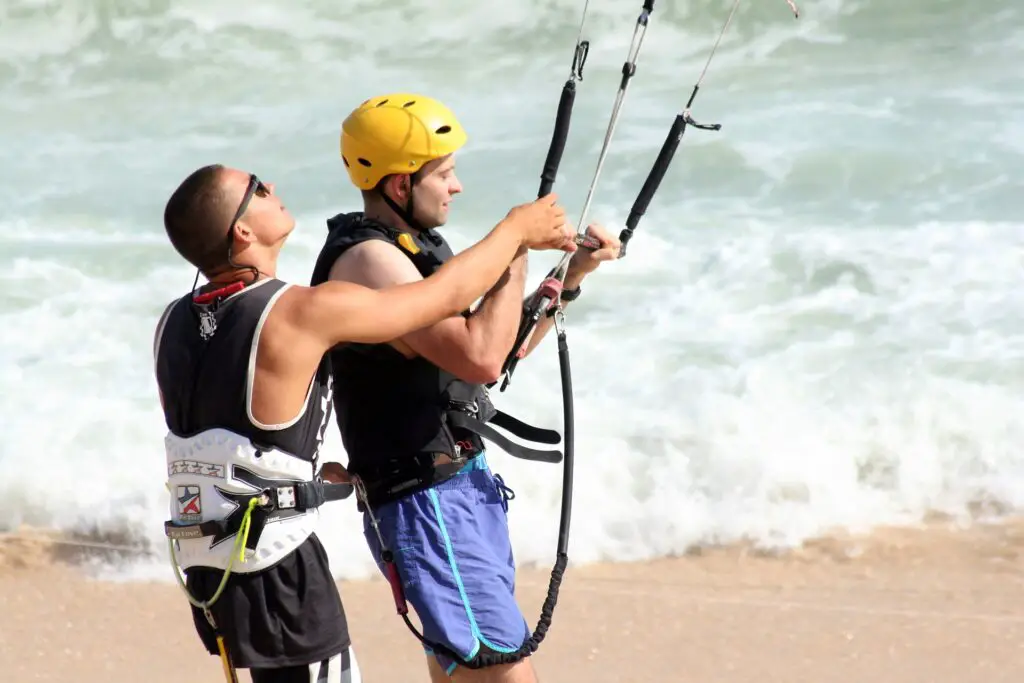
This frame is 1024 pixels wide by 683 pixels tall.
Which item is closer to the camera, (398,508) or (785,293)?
(398,508)

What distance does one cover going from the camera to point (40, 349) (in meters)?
8.72

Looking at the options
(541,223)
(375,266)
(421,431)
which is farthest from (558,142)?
(421,431)

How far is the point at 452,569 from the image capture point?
2924 mm

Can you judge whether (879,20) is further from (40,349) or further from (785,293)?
(40,349)

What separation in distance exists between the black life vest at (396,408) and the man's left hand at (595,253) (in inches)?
14.8

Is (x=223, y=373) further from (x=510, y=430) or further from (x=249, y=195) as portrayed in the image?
(x=510, y=430)

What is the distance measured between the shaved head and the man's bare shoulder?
325 mm

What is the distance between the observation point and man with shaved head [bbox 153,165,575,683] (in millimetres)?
2488

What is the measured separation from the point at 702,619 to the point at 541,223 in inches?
112

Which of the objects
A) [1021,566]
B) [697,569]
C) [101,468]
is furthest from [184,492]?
[101,468]

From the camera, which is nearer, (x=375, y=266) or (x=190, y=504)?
(x=190, y=504)

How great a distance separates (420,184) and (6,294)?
24.1 ft

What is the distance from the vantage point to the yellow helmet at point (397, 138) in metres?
2.96

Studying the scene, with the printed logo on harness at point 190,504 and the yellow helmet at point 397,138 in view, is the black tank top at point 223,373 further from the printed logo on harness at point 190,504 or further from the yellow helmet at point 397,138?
the yellow helmet at point 397,138
